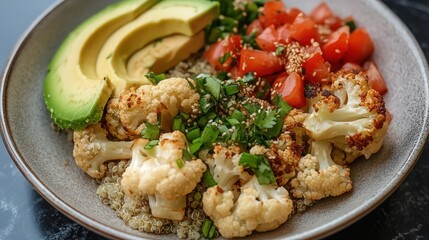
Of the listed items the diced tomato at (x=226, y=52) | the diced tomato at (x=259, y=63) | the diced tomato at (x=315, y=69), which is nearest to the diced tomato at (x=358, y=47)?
the diced tomato at (x=315, y=69)

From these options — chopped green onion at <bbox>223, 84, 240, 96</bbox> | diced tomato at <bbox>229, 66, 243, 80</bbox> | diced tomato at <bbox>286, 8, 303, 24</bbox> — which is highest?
diced tomato at <bbox>286, 8, 303, 24</bbox>

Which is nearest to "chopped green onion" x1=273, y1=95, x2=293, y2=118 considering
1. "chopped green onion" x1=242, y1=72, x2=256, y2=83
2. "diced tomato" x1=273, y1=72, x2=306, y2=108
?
"diced tomato" x1=273, y1=72, x2=306, y2=108

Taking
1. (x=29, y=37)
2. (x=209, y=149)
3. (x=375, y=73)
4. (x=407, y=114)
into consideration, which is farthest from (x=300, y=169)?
(x=29, y=37)

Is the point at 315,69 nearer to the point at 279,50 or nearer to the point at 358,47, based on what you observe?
the point at 279,50

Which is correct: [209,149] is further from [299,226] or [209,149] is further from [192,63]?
[192,63]

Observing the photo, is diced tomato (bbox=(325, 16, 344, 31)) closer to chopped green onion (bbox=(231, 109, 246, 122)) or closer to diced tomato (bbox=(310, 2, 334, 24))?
diced tomato (bbox=(310, 2, 334, 24))

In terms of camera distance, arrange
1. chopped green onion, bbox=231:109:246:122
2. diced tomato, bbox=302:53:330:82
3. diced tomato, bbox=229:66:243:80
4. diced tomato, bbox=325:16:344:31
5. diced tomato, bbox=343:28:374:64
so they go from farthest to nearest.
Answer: diced tomato, bbox=325:16:344:31, diced tomato, bbox=343:28:374:64, diced tomato, bbox=229:66:243:80, diced tomato, bbox=302:53:330:82, chopped green onion, bbox=231:109:246:122

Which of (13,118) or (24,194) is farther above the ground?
(13,118)

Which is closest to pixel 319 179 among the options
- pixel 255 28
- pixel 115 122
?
pixel 115 122
